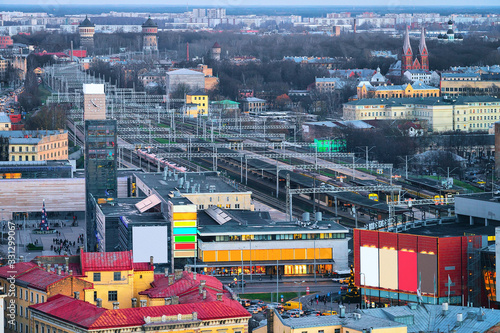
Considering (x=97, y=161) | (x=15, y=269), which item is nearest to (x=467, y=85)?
(x=97, y=161)

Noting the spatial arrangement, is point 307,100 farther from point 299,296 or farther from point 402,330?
point 402,330

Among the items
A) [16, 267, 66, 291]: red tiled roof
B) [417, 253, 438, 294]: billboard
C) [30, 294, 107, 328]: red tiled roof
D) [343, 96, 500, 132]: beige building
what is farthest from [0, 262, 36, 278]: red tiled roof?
[343, 96, 500, 132]: beige building

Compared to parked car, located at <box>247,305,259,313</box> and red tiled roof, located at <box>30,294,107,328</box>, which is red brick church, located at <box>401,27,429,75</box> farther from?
red tiled roof, located at <box>30,294,107,328</box>

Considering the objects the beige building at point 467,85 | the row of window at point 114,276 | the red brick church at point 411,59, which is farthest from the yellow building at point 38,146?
the red brick church at point 411,59

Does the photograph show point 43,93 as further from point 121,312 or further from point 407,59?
point 121,312

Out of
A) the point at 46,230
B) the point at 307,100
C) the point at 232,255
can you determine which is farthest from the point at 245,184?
the point at 307,100
